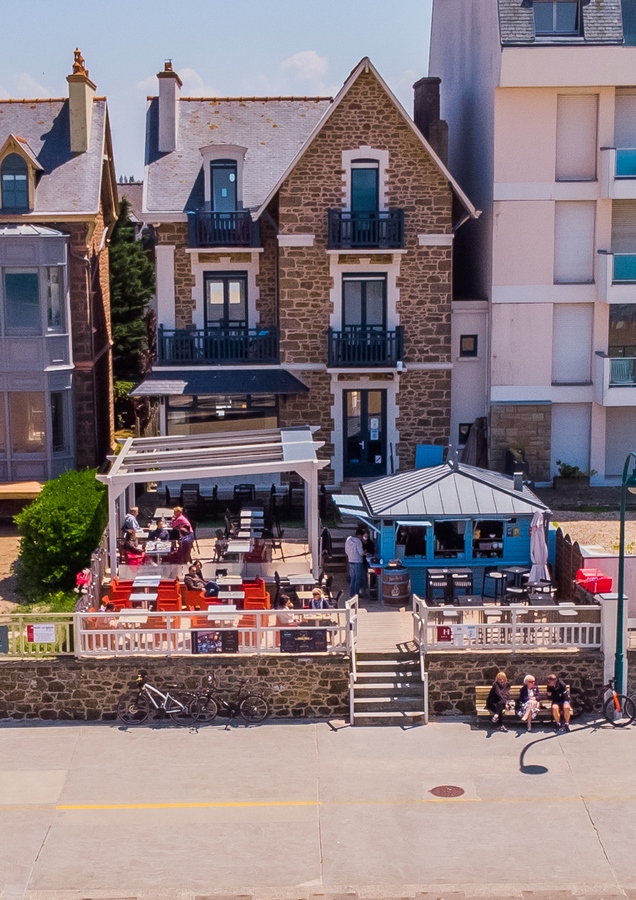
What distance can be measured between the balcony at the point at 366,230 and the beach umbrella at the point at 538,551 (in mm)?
10141

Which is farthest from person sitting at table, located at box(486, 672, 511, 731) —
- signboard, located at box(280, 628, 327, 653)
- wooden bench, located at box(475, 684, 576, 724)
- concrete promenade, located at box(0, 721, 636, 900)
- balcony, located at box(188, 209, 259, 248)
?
balcony, located at box(188, 209, 259, 248)

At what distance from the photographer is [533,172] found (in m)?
31.8

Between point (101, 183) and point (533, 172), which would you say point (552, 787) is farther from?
point (101, 183)

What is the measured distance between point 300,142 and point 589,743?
20052 millimetres

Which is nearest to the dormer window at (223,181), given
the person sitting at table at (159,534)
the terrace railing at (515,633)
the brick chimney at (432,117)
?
the brick chimney at (432,117)

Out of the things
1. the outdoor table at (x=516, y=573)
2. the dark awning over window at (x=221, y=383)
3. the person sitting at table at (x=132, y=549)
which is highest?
the dark awning over window at (x=221, y=383)

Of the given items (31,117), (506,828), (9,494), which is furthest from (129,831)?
(31,117)

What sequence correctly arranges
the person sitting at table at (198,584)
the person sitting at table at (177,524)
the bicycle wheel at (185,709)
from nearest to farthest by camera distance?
the bicycle wheel at (185,709)
the person sitting at table at (198,584)
the person sitting at table at (177,524)

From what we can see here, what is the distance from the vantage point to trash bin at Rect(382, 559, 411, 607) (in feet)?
79.0

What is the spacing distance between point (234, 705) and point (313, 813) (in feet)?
12.5

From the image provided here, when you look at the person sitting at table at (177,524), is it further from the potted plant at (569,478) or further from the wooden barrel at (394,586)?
the potted plant at (569,478)

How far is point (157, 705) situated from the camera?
69.6ft

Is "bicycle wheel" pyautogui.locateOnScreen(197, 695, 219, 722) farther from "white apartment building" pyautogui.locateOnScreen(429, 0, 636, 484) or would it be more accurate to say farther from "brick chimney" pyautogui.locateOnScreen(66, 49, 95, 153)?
"brick chimney" pyautogui.locateOnScreen(66, 49, 95, 153)

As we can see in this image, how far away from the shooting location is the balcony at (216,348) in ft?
106
